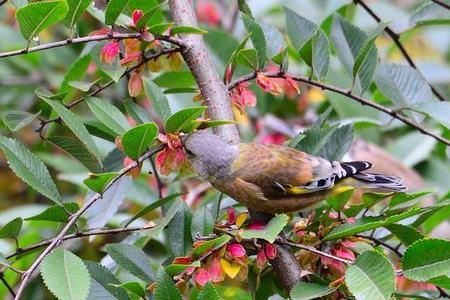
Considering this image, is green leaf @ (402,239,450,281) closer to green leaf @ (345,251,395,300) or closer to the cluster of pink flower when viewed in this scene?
green leaf @ (345,251,395,300)

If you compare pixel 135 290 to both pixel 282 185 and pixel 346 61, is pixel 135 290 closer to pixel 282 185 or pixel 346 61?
pixel 282 185

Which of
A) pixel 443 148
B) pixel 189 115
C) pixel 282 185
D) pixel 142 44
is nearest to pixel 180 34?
pixel 142 44

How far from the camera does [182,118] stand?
1.31 m

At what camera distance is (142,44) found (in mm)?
1426

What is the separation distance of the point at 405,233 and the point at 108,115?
537mm

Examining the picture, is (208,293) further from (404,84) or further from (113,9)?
(404,84)

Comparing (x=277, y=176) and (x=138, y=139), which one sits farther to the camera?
(x=277, y=176)

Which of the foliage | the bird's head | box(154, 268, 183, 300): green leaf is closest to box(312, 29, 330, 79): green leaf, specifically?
the foliage

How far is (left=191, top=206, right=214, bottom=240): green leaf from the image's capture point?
138 cm

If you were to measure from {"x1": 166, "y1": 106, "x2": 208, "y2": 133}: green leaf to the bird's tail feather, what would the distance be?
1.47 ft

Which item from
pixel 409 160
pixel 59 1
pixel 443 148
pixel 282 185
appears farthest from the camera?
pixel 409 160

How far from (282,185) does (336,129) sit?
0.52ft

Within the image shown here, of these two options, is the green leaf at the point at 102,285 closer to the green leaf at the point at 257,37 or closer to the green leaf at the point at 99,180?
the green leaf at the point at 99,180

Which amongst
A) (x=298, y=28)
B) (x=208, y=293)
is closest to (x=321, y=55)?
(x=298, y=28)
